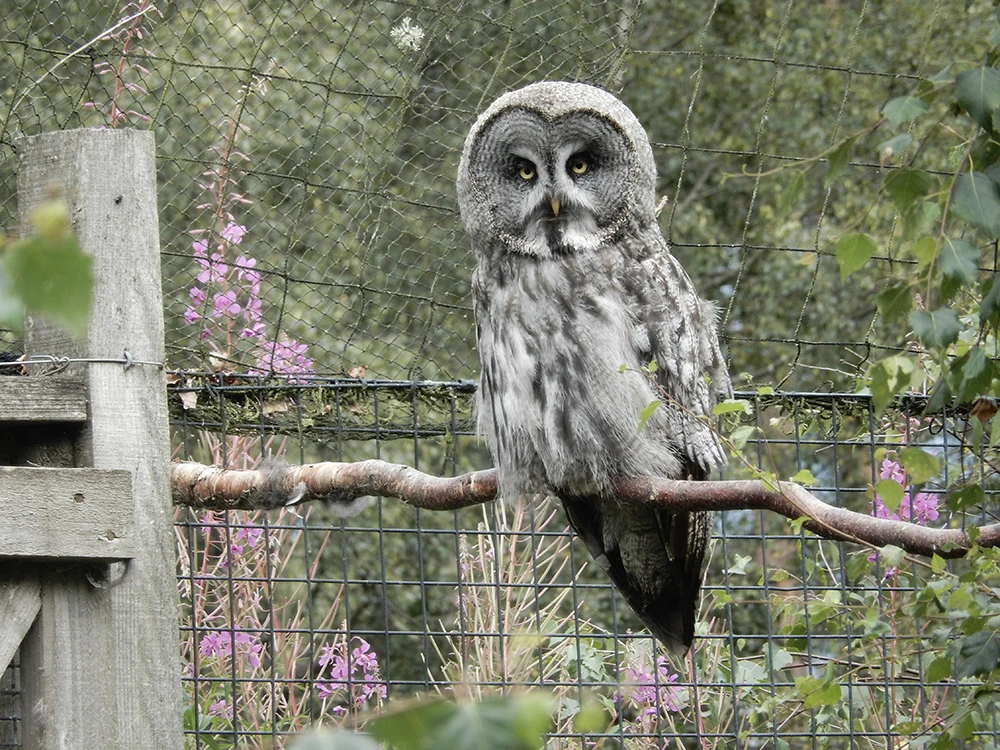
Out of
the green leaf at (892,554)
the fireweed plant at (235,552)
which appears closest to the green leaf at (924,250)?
the green leaf at (892,554)

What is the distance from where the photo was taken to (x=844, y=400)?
2641 mm

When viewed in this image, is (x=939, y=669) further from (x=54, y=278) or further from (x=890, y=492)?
(x=54, y=278)

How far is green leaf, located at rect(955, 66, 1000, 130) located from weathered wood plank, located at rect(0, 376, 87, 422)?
3.58 feet

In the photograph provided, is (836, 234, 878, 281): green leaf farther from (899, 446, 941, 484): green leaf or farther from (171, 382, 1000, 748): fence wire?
(171, 382, 1000, 748): fence wire

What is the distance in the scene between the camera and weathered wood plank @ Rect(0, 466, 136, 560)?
4.56ft

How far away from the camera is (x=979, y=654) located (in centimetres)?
131

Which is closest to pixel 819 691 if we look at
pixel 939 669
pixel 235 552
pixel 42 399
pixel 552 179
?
pixel 939 669

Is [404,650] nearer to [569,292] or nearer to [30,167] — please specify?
[569,292]

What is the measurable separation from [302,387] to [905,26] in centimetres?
552

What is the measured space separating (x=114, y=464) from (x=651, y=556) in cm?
124

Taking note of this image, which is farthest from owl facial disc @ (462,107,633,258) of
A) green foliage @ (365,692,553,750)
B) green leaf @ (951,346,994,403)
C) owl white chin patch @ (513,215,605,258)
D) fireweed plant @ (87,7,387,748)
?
green foliage @ (365,692,553,750)

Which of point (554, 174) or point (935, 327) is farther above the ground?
point (554, 174)

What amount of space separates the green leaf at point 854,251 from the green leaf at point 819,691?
1.89 feet

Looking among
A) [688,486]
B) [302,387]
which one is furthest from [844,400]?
[302,387]
